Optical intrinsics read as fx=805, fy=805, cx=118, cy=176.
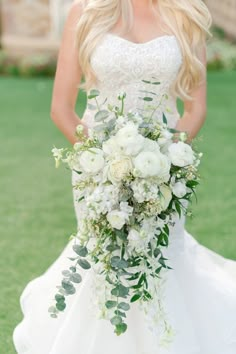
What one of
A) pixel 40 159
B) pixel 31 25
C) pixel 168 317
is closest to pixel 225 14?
pixel 31 25

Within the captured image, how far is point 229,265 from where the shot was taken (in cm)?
521

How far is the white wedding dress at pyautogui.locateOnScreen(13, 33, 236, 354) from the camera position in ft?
13.6

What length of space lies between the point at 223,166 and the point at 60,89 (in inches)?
188

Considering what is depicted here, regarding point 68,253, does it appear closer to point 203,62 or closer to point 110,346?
point 110,346

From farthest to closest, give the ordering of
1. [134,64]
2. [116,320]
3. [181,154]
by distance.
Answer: [134,64], [116,320], [181,154]

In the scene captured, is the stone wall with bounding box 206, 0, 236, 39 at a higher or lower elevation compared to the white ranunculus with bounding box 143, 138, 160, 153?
lower

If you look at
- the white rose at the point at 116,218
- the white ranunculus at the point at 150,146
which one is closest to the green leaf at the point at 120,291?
the white rose at the point at 116,218

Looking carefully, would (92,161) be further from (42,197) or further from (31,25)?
(31,25)

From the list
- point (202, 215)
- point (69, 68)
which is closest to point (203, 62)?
point (69, 68)

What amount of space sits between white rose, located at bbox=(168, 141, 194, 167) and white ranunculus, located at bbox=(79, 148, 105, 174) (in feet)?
1.01

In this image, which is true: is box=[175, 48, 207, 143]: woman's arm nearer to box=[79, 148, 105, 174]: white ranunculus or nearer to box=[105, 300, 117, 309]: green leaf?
box=[79, 148, 105, 174]: white ranunculus

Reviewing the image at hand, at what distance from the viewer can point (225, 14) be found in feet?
58.6

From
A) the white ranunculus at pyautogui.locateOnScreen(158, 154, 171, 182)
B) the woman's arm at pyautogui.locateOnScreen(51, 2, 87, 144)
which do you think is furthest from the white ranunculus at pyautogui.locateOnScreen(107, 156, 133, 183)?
the woman's arm at pyautogui.locateOnScreen(51, 2, 87, 144)

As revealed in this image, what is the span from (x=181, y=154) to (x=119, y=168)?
0.29 meters
